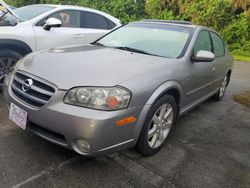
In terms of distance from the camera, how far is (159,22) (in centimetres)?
438

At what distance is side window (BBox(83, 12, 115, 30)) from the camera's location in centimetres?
582

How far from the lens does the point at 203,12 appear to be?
15719 mm

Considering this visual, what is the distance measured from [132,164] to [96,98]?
900mm

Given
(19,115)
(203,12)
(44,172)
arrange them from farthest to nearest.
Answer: (203,12) < (19,115) < (44,172)

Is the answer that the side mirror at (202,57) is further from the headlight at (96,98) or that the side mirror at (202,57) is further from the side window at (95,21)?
the side window at (95,21)

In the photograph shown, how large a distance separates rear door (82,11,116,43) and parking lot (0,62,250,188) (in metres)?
2.50

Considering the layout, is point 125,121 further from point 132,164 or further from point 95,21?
point 95,21

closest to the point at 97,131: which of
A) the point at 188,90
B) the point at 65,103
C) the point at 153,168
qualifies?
the point at 65,103

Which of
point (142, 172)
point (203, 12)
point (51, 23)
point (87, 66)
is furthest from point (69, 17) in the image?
point (203, 12)

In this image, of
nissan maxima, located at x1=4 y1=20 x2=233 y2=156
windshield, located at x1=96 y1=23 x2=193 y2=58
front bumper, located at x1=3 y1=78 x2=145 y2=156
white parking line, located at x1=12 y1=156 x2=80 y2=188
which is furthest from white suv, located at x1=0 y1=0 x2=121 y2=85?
white parking line, located at x1=12 y1=156 x2=80 y2=188

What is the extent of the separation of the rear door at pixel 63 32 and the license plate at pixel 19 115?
7.26 feet

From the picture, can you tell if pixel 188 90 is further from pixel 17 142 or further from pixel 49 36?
pixel 49 36

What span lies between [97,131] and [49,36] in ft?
10.2

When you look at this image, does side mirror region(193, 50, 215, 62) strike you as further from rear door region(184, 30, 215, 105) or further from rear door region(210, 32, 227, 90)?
rear door region(210, 32, 227, 90)
